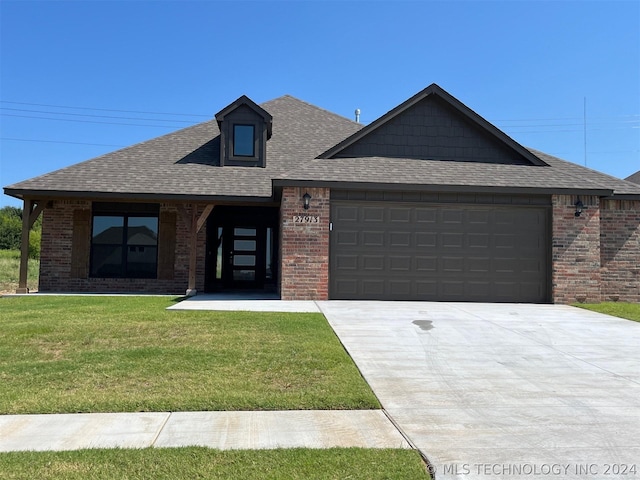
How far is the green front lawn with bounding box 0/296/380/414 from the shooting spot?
447 centimetres

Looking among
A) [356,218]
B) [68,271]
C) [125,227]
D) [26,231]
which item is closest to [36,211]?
[26,231]

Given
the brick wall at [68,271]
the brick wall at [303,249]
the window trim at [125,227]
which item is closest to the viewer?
the brick wall at [303,249]

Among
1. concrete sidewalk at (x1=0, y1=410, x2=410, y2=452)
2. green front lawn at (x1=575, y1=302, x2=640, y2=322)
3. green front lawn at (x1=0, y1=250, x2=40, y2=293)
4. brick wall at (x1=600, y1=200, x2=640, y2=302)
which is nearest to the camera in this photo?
concrete sidewalk at (x1=0, y1=410, x2=410, y2=452)

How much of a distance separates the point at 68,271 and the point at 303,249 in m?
7.76

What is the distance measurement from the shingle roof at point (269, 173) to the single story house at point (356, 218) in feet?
0.19

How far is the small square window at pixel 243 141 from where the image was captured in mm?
15671

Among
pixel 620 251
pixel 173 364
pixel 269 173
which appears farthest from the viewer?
pixel 269 173

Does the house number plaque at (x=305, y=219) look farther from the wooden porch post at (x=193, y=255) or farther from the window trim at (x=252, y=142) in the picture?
the window trim at (x=252, y=142)

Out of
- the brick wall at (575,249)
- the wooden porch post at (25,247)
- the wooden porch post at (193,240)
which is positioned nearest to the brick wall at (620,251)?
the brick wall at (575,249)

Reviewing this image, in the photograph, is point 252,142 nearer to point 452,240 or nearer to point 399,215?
point 399,215

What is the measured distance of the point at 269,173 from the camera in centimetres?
Answer: 1520

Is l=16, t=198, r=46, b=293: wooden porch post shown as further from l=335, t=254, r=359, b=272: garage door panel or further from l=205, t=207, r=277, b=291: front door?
l=335, t=254, r=359, b=272: garage door panel

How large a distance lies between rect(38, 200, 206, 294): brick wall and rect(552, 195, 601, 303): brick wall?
10136 mm

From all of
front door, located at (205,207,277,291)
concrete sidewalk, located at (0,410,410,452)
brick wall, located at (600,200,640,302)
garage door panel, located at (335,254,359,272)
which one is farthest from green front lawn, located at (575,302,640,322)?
front door, located at (205,207,277,291)
